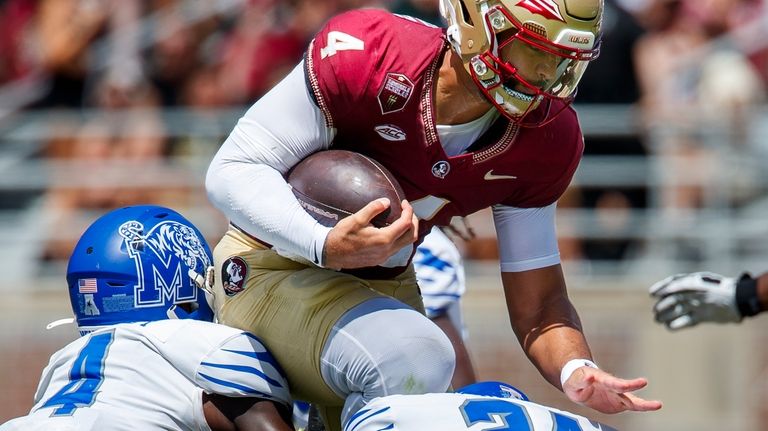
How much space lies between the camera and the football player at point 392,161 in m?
3.39

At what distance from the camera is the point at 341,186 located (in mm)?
3359

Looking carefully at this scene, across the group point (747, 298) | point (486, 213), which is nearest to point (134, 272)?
point (747, 298)

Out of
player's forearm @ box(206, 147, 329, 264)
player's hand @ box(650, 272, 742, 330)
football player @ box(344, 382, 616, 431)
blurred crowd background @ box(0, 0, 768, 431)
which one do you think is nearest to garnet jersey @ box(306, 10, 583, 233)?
player's forearm @ box(206, 147, 329, 264)

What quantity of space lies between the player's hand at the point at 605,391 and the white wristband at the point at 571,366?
0.02 meters

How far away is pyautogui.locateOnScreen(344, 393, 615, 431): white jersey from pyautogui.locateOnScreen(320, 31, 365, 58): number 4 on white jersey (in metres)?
0.95

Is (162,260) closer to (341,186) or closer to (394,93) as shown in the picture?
(341,186)

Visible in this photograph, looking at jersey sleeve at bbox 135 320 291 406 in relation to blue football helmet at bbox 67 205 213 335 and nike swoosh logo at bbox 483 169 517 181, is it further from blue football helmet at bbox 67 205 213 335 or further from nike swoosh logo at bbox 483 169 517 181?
nike swoosh logo at bbox 483 169 517 181

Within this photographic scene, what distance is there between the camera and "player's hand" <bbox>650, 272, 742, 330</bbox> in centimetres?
512

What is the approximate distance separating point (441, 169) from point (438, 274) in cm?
145

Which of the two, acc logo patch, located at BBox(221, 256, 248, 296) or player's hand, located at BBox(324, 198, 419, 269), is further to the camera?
acc logo patch, located at BBox(221, 256, 248, 296)

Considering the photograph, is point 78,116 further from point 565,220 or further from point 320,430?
point 320,430

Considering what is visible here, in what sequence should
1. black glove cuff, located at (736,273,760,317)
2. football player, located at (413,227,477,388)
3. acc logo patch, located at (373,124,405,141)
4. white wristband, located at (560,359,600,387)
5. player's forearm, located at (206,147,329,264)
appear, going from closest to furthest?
player's forearm, located at (206,147,329,264), acc logo patch, located at (373,124,405,141), white wristband, located at (560,359,600,387), football player, located at (413,227,477,388), black glove cuff, located at (736,273,760,317)

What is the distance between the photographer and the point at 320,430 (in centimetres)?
386

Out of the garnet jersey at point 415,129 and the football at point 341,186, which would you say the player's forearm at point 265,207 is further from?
the garnet jersey at point 415,129
